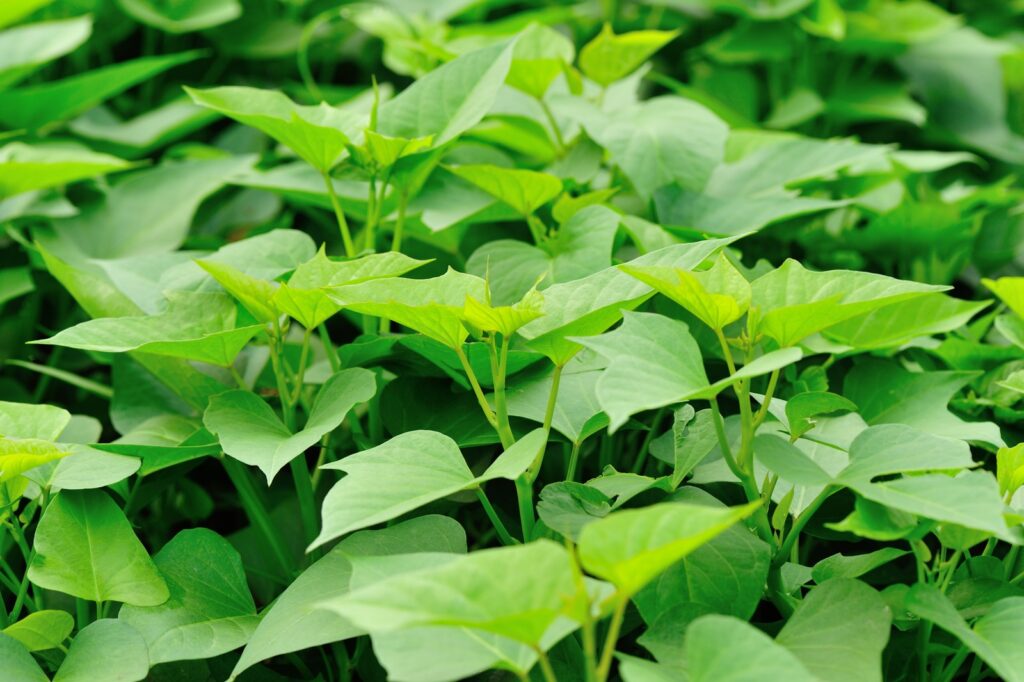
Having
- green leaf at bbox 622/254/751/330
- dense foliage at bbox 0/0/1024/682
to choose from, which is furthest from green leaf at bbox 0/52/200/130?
green leaf at bbox 622/254/751/330

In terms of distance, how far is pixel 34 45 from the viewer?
140 cm

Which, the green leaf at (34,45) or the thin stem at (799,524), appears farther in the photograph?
the green leaf at (34,45)

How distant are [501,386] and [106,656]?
13.5 inches

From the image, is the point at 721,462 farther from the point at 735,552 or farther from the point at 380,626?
the point at 380,626

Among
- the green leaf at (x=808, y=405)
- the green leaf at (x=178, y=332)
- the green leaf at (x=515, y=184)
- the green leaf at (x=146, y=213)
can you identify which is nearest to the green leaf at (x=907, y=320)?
the green leaf at (x=808, y=405)

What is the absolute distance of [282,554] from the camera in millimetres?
888

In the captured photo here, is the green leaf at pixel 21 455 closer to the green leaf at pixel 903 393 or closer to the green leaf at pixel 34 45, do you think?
the green leaf at pixel 903 393

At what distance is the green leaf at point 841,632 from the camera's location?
61 centimetres

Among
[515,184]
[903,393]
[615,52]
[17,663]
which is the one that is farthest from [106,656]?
[615,52]

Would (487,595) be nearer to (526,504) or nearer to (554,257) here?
(526,504)

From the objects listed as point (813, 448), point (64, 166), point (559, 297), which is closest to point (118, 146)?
point (64, 166)

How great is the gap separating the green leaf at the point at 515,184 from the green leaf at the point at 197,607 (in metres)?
0.41

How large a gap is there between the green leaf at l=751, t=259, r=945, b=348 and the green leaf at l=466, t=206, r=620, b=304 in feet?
0.75

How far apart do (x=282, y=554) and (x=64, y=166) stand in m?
0.55
